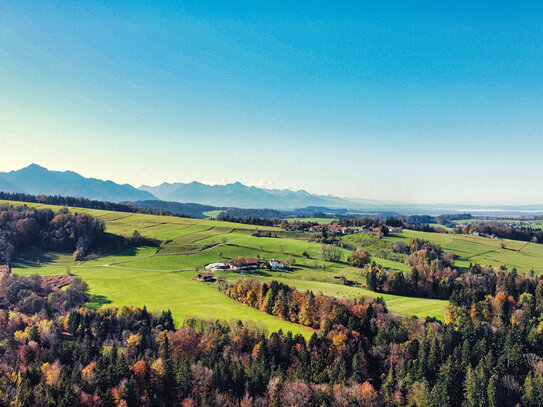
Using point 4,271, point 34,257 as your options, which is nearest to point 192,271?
point 4,271

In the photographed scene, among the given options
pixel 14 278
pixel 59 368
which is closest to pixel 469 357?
pixel 59 368

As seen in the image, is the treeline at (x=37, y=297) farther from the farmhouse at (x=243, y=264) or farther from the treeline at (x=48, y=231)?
the farmhouse at (x=243, y=264)

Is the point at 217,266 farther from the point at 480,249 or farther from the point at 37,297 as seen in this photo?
the point at 480,249

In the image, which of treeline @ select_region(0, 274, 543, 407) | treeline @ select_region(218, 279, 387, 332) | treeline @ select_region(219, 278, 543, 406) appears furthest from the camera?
treeline @ select_region(218, 279, 387, 332)

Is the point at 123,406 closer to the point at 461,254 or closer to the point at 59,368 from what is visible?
the point at 59,368

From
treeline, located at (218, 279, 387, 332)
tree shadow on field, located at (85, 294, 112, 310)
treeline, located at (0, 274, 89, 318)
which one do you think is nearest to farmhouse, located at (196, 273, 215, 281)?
treeline, located at (218, 279, 387, 332)

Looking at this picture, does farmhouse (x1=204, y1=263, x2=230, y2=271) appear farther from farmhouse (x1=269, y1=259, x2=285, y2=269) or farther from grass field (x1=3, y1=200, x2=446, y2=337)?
farmhouse (x1=269, y1=259, x2=285, y2=269)
